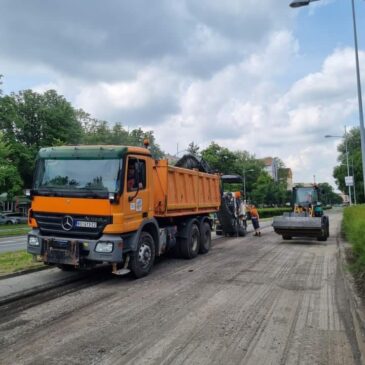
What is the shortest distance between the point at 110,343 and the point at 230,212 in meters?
14.2

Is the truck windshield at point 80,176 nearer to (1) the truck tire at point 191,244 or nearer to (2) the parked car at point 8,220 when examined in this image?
(1) the truck tire at point 191,244

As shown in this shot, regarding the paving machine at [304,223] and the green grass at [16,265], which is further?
the paving machine at [304,223]

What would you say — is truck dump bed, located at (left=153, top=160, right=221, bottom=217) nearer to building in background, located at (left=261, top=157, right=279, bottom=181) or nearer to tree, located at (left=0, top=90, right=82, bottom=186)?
tree, located at (left=0, top=90, right=82, bottom=186)

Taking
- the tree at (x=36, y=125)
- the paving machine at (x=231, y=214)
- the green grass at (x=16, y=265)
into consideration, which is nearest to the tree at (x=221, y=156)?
the tree at (x=36, y=125)

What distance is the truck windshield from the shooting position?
319 inches

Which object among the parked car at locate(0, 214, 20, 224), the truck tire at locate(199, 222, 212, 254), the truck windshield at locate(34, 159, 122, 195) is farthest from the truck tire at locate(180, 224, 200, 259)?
the parked car at locate(0, 214, 20, 224)

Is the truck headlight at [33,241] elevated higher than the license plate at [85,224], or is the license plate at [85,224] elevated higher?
the license plate at [85,224]

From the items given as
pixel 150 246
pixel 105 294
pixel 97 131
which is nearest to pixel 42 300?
pixel 105 294

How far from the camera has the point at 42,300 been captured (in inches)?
275

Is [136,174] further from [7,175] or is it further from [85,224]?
[7,175]

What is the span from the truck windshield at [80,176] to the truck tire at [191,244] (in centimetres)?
416

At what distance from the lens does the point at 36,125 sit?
48.4 m

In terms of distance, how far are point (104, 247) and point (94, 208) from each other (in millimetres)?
766

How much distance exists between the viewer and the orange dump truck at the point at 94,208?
7.96 metres
